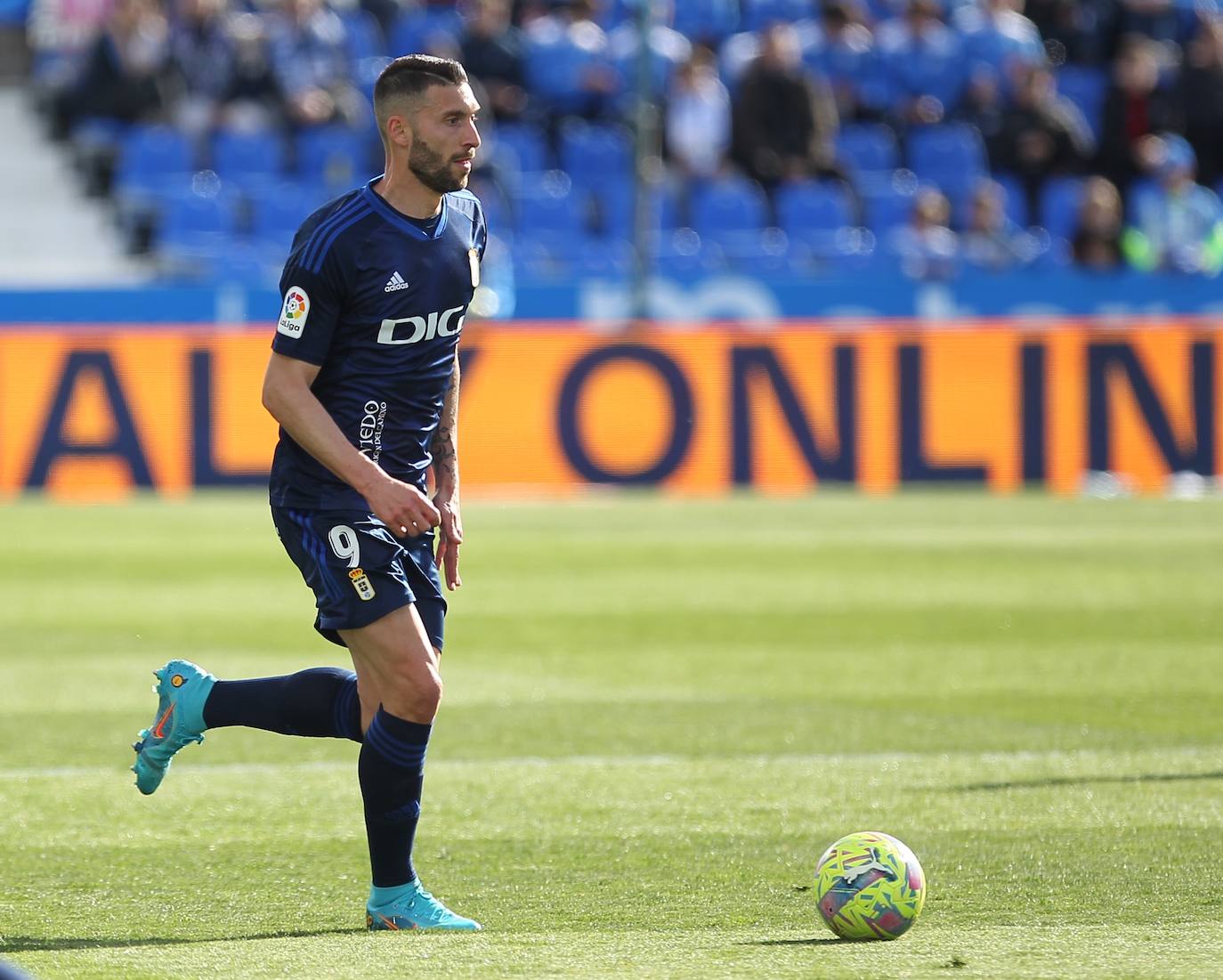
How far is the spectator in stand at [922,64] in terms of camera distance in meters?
24.4

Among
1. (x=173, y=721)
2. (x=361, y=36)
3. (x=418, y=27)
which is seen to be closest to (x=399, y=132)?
(x=173, y=721)

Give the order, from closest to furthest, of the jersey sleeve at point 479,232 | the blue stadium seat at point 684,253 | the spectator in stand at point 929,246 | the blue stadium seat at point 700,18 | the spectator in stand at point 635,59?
the jersey sleeve at point 479,232 < the blue stadium seat at point 684,253 < the spectator in stand at point 929,246 < the spectator in stand at point 635,59 < the blue stadium seat at point 700,18

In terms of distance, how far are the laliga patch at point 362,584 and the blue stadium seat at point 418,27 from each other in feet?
61.7

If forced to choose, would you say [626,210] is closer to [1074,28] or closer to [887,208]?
[887,208]

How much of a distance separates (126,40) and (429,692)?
1816cm

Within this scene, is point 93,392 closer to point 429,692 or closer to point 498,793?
point 498,793

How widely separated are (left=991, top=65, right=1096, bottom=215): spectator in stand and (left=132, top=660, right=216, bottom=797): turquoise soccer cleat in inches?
752

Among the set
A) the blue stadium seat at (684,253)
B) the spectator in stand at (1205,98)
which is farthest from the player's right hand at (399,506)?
the spectator in stand at (1205,98)

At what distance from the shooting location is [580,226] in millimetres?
23047

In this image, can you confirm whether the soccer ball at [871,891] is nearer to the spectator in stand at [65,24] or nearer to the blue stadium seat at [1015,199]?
the spectator in stand at [65,24]

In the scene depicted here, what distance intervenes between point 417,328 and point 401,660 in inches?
30.9

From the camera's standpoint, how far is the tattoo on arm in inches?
219

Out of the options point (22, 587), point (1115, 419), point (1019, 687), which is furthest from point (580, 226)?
point (1019, 687)

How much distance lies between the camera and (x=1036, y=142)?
2388cm
